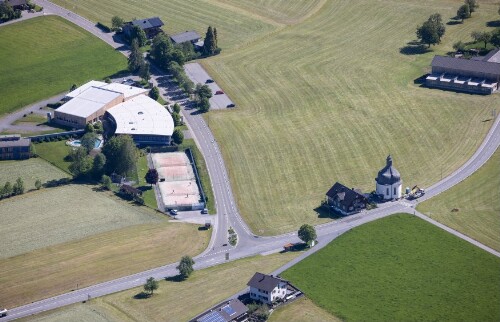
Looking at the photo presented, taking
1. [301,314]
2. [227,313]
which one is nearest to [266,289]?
[301,314]

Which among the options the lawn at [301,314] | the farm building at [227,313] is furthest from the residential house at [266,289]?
the farm building at [227,313]

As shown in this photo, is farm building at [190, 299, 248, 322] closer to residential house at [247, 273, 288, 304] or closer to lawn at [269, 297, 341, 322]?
residential house at [247, 273, 288, 304]

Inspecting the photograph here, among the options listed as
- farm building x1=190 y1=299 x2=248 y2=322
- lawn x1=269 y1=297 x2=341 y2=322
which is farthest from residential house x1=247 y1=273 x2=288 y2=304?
farm building x1=190 y1=299 x2=248 y2=322

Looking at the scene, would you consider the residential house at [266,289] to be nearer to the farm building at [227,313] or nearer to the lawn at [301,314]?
the lawn at [301,314]

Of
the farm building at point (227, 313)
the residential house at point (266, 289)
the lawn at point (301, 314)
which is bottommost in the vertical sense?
the lawn at point (301, 314)

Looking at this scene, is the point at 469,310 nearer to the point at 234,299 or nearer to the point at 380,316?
the point at 380,316

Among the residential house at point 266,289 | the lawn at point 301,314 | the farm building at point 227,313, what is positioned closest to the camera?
the farm building at point 227,313
